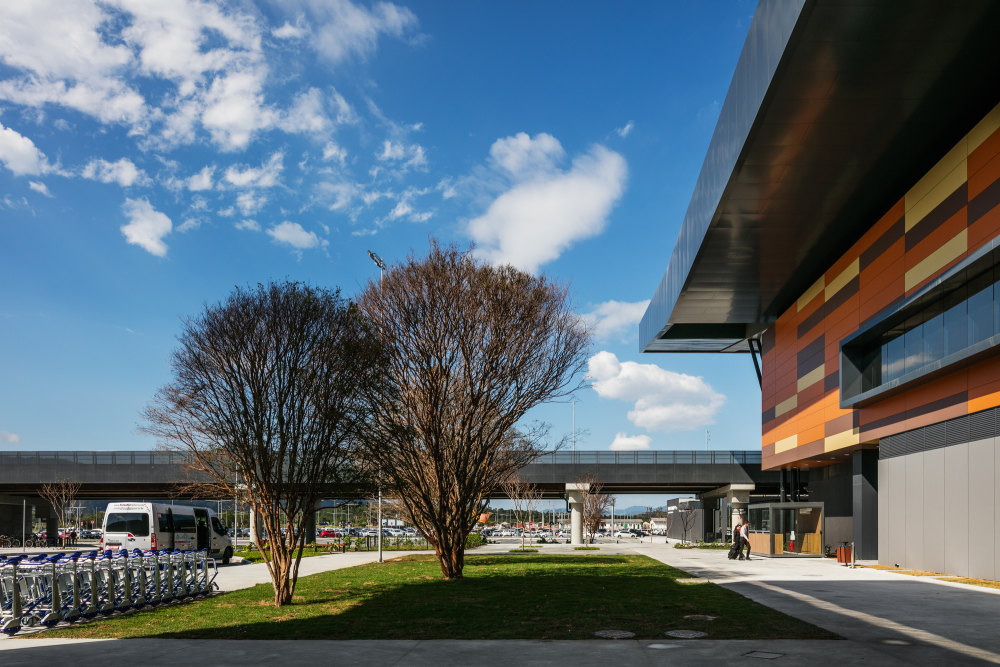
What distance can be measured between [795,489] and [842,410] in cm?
1417

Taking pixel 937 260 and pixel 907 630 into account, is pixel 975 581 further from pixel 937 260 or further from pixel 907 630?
pixel 907 630

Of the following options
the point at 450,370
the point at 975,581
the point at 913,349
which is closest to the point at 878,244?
the point at 913,349

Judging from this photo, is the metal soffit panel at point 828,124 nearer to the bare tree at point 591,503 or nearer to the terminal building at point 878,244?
the terminal building at point 878,244

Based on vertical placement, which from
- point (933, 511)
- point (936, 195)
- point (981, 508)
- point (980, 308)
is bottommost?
point (933, 511)

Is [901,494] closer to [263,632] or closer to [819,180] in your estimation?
[819,180]

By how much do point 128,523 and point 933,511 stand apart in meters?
27.4

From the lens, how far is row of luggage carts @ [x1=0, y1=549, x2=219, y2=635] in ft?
43.6

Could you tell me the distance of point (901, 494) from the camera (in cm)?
2984

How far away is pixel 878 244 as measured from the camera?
30.4 m

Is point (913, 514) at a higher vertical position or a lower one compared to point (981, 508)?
lower

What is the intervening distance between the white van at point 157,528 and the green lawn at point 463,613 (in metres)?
11.1

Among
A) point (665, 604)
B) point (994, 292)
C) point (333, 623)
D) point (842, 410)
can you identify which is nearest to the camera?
point (333, 623)

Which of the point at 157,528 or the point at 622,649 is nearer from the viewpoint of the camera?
the point at 622,649

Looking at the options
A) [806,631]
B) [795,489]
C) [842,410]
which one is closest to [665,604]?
[806,631]
